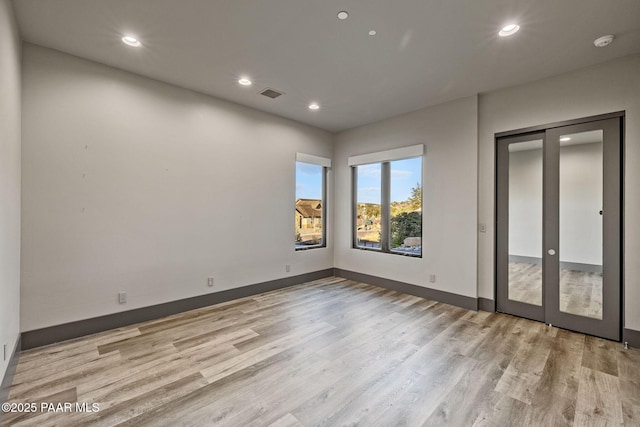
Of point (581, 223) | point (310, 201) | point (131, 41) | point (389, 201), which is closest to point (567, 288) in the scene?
point (581, 223)

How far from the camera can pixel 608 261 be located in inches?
123

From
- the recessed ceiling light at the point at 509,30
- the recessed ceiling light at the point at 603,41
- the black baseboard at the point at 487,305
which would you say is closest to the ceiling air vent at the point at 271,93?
the recessed ceiling light at the point at 509,30

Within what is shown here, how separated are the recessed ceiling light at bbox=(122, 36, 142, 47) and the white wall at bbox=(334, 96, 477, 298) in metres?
3.73

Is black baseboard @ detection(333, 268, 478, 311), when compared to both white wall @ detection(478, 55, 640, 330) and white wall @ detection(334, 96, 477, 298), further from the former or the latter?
white wall @ detection(478, 55, 640, 330)

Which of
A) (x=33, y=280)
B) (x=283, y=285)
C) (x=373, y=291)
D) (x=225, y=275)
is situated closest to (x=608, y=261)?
(x=373, y=291)

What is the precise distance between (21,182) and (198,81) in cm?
211

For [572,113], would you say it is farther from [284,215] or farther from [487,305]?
[284,215]

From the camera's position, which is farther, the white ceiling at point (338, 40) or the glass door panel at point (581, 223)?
the glass door panel at point (581, 223)

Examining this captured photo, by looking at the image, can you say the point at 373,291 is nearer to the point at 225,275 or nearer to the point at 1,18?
the point at 225,275

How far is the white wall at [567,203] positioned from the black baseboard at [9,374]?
5112 millimetres

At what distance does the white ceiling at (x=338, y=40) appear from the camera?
2.31m

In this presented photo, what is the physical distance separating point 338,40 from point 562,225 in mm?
3325

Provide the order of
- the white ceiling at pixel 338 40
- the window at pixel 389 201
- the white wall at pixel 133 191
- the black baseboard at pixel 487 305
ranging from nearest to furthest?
the white ceiling at pixel 338 40, the white wall at pixel 133 191, the black baseboard at pixel 487 305, the window at pixel 389 201

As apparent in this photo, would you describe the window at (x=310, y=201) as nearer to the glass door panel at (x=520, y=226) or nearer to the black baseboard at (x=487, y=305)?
the black baseboard at (x=487, y=305)
